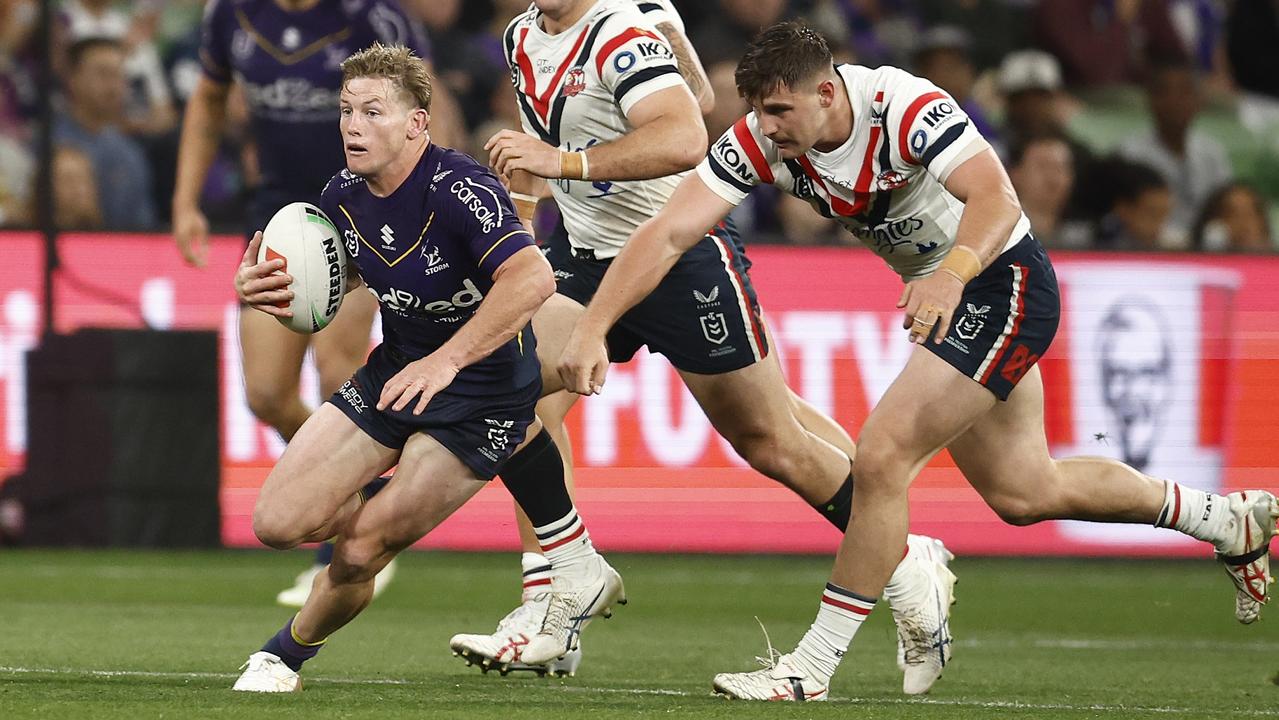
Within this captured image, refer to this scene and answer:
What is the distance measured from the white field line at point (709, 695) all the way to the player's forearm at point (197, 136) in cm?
296

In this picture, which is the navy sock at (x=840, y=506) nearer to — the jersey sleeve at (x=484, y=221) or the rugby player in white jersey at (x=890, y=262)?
the rugby player in white jersey at (x=890, y=262)

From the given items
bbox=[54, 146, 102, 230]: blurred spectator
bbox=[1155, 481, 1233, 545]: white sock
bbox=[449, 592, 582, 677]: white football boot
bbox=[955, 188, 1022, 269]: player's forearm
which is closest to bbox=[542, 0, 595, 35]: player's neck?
bbox=[955, 188, 1022, 269]: player's forearm

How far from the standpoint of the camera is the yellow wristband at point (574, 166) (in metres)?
5.96

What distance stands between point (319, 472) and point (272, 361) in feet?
8.60

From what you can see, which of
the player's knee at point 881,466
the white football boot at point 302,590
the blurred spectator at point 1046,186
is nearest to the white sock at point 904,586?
the player's knee at point 881,466

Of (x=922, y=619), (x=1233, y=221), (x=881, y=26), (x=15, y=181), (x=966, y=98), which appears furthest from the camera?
(x=881, y=26)

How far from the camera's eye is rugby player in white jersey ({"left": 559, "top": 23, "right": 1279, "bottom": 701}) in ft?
18.4

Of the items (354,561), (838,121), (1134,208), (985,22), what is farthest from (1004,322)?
(985,22)

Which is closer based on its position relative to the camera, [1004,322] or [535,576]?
[1004,322]

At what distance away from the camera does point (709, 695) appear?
18.9 ft


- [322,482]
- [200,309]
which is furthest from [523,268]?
[200,309]

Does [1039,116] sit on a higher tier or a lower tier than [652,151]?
higher

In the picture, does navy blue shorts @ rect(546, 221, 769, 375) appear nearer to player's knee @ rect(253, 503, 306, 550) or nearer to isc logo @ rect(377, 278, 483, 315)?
isc logo @ rect(377, 278, 483, 315)

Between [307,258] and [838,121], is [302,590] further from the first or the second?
[838,121]
